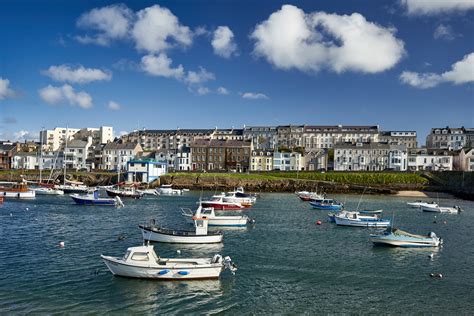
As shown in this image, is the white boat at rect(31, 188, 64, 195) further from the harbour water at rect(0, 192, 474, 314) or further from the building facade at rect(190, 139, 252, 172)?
the building facade at rect(190, 139, 252, 172)

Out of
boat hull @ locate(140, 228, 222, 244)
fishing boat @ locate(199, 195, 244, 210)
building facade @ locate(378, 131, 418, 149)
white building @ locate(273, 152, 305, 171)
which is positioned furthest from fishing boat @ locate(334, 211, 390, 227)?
building facade @ locate(378, 131, 418, 149)

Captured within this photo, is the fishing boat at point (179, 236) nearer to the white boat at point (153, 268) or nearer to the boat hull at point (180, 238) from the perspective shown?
the boat hull at point (180, 238)

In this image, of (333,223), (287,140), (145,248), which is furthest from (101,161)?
(145,248)

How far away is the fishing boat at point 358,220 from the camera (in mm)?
52438

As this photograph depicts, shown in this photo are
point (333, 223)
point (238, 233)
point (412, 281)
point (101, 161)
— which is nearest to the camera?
point (412, 281)

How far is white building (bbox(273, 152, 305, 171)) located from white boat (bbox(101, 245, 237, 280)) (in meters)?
122

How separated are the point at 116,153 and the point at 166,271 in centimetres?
13712

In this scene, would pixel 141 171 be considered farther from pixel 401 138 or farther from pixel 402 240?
pixel 401 138

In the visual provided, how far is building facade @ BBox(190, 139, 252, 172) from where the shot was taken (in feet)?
484

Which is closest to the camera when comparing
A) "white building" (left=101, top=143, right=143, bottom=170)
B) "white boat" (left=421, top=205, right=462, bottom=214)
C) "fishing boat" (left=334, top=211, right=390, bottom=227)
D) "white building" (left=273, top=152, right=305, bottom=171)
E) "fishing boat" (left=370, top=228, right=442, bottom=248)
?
"fishing boat" (left=370, top=228, right=442, bottom=248)

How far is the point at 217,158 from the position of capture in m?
149

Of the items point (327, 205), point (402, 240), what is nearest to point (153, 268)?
point (402, 240)

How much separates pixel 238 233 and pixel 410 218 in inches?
1184

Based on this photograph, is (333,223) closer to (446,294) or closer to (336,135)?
(446,294)
